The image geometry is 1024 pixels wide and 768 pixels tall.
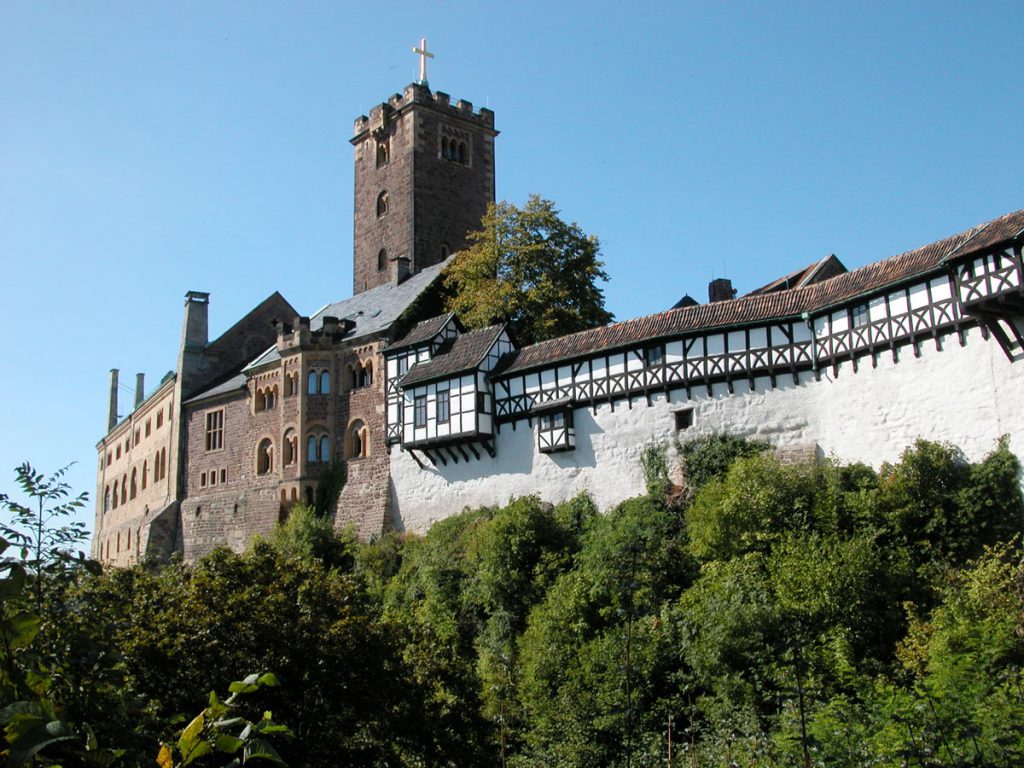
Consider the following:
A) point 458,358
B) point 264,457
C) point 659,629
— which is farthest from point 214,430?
point 659,629

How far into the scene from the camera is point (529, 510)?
32.0m

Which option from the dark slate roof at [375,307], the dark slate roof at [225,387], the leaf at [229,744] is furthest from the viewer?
the dark slate roof at [225,387]

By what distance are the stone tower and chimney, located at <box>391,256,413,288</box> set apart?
269 centimetres

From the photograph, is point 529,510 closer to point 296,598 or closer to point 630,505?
point 630,505

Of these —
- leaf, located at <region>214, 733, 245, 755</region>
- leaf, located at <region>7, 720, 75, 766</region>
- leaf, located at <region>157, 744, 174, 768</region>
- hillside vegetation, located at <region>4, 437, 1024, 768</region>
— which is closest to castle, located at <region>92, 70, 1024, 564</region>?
hillside vegetation, located at <region>4, 437, 1024, 768</region>

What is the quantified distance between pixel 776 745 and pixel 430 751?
602 centimetres

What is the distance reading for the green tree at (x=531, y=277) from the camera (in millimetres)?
40375

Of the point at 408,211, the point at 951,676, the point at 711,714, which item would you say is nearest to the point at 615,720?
the point at 711,714

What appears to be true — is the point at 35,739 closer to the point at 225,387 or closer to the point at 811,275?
the point at 811,275

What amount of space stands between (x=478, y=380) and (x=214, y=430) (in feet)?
57.5

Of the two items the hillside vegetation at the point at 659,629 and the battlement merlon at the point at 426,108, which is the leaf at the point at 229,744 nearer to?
the hillside vegetation at the point at 659,629

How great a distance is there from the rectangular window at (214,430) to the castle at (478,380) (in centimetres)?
9

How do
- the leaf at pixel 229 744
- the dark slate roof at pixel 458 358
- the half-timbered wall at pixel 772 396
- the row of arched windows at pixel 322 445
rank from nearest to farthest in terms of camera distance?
1. the leaf at pixel 229 744
2. the half-timbered wall at pixel 772 396
3. the dark slate roof at pixel 458 358
4. the row of arched windows at pixel 322 445

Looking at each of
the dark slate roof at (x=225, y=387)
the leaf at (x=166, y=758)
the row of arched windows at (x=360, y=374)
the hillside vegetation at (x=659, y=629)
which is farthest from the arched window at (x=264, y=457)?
the leaf at (x=166, y=758)
